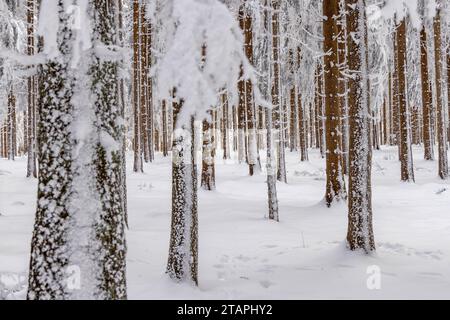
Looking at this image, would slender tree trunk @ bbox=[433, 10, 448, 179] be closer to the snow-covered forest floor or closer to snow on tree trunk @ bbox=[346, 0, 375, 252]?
the snow-covered forest floor

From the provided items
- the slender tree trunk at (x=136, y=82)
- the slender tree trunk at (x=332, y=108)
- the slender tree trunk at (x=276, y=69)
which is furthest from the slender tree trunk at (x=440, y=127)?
the slender tree trunk at (x=136, y=82)

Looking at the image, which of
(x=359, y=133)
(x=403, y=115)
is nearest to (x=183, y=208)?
(x=359, y=133)

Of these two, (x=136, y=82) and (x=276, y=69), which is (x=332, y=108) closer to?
(x=276, y=69)

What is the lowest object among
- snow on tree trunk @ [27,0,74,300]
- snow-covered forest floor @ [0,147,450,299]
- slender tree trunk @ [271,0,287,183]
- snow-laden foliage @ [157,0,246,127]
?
snow-covered forest floor @ [0,147,450,299]

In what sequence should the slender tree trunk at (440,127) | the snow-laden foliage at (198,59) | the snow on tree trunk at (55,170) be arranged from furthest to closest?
1. the slender tree trunk at (440,127)
2. the snow-laden foliage at (198,59)
3. the snow on tree trunk at (55,170)

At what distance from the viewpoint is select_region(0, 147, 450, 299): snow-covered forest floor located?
580cm

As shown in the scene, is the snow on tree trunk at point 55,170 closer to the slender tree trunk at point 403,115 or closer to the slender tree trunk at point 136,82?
the slender tree trunk at point 403,115

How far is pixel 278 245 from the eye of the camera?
27.2 feet

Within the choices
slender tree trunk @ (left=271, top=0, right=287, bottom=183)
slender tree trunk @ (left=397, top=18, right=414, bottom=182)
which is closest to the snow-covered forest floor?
slender tree trunk @ (left=397, top=18, right=414, bottom=182)

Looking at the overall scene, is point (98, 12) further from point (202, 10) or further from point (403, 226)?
point (403, 226)

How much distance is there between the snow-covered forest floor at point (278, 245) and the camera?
19.0 feet

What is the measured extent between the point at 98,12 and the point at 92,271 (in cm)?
204

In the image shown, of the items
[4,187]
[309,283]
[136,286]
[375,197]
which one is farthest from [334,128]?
[4,187]

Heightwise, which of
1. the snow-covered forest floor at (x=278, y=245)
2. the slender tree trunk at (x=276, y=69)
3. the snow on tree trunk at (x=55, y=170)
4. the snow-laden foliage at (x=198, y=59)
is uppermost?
the slender tree trunk at (x=276, y=69)
